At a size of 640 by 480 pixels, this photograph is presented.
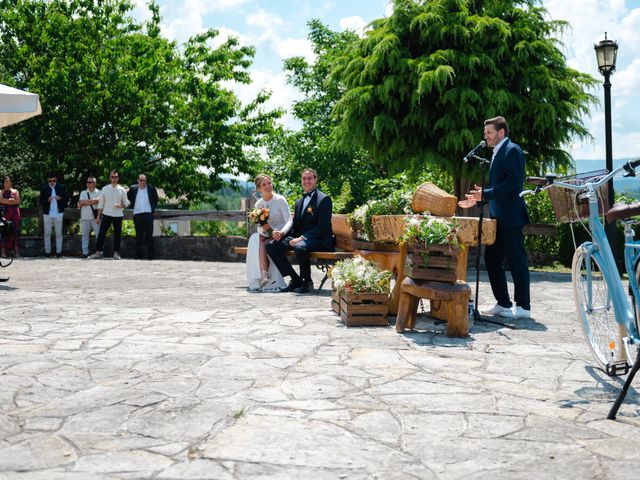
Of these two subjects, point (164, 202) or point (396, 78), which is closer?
point (396, 78)

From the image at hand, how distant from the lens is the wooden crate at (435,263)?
7.34 m

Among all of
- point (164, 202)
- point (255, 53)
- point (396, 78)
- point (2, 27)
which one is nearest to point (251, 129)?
point (255, 53)

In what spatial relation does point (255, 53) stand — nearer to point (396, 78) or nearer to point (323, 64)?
point (323, 64)

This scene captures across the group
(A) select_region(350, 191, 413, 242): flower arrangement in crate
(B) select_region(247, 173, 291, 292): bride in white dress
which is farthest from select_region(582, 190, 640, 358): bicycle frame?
(B) select_region(247, 173, 291, 292): bride in white dress

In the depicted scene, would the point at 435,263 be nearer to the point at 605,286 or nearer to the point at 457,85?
the point at 605,286

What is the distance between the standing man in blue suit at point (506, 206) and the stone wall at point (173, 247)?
425 inches

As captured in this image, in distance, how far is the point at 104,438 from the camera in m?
4.05

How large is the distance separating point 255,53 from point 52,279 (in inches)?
746

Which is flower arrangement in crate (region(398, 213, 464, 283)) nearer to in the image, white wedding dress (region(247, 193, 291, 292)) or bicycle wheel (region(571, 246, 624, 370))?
bicycle wheel (region(571, 246, 624, 370))

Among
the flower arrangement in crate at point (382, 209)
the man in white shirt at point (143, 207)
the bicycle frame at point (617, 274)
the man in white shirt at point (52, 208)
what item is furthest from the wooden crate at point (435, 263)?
the man in white shirt at point (52, 208)

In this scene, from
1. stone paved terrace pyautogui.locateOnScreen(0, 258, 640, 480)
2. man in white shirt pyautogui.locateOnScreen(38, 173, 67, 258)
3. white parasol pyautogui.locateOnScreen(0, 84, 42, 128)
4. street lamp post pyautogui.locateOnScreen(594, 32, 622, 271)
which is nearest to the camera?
stone paved terrace pyautogui.locateOnScreen(0, 258, 640, 480)

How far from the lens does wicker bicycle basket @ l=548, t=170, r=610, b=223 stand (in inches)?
210

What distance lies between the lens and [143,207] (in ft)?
60.5

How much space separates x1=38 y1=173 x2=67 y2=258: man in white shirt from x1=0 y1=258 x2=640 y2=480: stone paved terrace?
1109 cm
